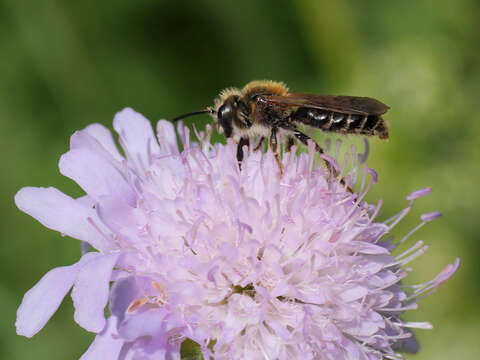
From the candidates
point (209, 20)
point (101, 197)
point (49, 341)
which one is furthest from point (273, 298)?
point (209, 20)

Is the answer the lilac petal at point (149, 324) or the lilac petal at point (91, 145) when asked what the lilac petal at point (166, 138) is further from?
the lilac petal at point (149, 324)

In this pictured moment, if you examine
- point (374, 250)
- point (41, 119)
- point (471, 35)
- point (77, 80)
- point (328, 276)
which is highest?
point (471, 35)

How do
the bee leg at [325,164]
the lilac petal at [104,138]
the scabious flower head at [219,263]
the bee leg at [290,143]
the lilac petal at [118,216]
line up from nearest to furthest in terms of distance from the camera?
1. the scabious flower head at [219,263]
2. the lilac petal at [118,216]
3. the bee leg at [325,164]
4. the lilac petal at [104,138]
5. the bee leg at [290,143]

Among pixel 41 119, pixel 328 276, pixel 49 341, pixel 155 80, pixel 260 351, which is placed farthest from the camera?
pixel 155 80

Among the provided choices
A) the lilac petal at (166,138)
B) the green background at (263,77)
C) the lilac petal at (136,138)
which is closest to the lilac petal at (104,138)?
the lilac petal at (136,138)

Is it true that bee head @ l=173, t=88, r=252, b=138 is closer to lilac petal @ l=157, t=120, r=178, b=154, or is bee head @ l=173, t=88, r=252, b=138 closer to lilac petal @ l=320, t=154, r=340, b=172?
lilac petal @ l=157, t=120, r=178, b=154

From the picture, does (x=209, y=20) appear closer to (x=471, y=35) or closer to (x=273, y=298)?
(x=471, y=35)
